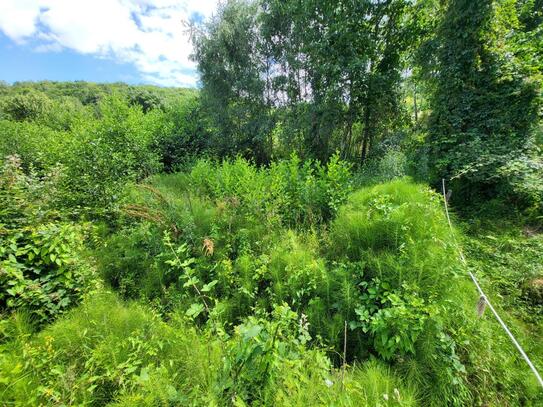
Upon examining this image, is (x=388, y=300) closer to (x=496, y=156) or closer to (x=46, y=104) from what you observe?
(x=496, y=156)

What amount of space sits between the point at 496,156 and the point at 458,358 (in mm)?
4034

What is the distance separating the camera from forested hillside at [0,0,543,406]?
1.57 m

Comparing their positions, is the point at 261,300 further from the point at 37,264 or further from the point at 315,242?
the point at 37,264

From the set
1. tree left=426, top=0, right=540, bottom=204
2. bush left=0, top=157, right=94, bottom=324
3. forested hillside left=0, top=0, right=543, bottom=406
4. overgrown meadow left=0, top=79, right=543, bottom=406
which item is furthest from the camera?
tree left=426, top=0, right=540, bottom=204

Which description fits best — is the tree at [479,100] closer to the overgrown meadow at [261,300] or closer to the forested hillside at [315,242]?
the forested hillside at [315,242]

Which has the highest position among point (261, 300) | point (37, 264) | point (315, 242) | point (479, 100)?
point (479, 100)

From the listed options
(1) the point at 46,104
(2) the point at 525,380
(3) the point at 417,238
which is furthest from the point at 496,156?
(1) the point at 46,104

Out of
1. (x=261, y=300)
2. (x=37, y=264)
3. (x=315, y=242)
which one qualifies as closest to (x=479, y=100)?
(x=315, y=242)

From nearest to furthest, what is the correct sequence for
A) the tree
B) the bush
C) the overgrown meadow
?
the overgrown meadow
the bush
the tree

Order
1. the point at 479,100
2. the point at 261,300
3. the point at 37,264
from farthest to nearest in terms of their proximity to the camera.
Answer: the point at 479,100 < the point at 261,300 < the point at 37,264

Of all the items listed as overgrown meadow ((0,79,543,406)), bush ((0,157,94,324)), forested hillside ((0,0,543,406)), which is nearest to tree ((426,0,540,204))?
forested hillside ((0,0,543,406))

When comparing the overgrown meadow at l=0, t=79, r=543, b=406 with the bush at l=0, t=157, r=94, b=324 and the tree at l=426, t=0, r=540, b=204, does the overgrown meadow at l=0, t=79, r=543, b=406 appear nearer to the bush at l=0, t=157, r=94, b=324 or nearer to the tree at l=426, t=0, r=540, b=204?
the bush at l=0, t=157, r=94, b=324

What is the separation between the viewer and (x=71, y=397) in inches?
55.3

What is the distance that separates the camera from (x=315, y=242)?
9.90 ft
